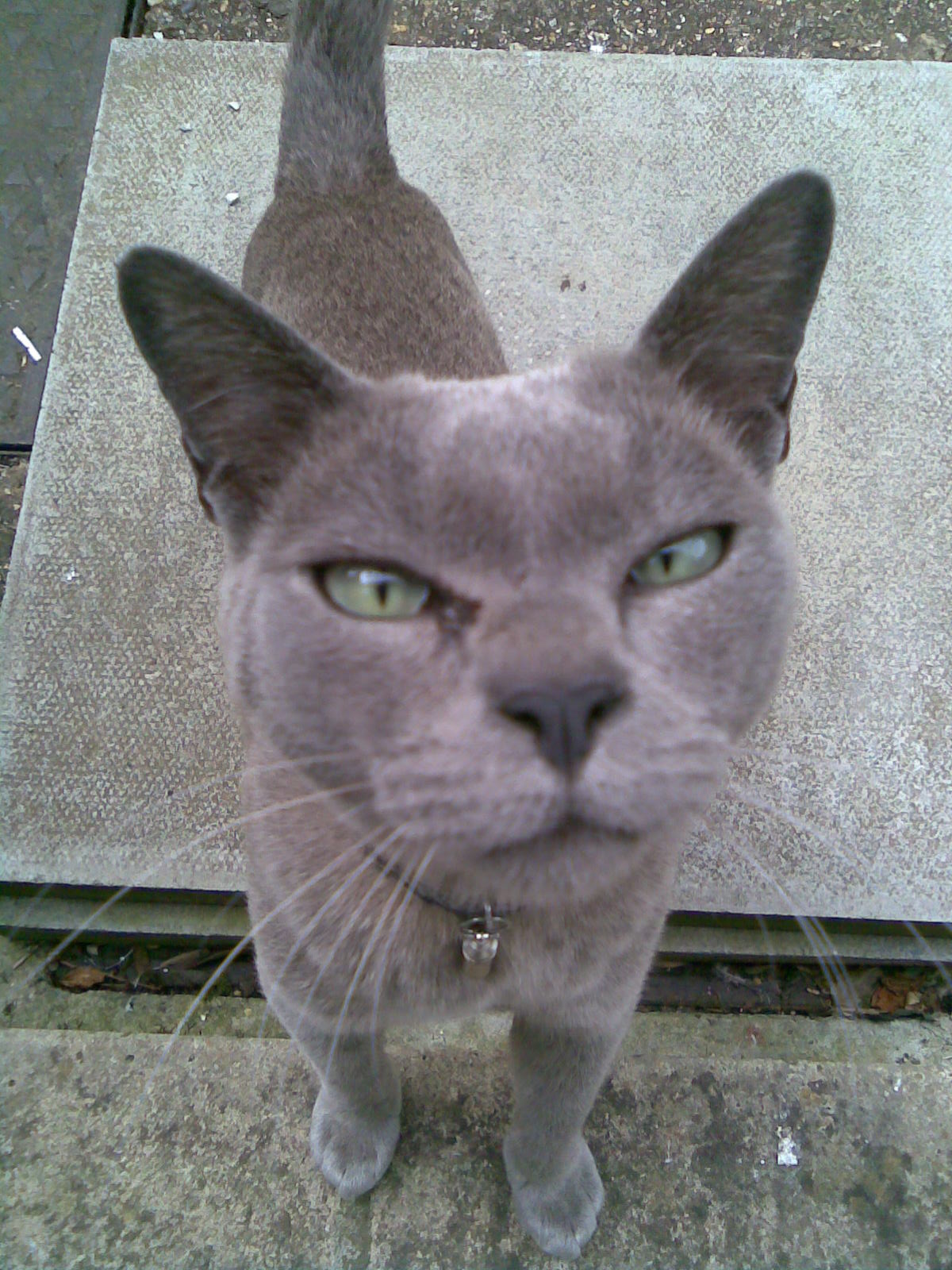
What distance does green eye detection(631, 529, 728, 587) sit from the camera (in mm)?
755

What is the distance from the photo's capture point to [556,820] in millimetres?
610

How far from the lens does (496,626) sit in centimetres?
65

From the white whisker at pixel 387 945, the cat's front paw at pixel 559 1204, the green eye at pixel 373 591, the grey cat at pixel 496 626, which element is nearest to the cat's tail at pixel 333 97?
the grey cat at pixel 496 626

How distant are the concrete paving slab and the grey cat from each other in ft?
0.96

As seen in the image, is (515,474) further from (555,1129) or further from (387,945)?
(555,1129)

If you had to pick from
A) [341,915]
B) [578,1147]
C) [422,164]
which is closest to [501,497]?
[341,915]

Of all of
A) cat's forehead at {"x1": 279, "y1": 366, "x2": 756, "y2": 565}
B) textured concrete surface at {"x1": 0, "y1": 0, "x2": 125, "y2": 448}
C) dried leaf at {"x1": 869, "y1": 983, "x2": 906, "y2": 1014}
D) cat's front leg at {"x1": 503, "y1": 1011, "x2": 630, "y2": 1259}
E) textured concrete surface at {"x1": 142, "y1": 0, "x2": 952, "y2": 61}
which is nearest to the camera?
cat's forehead at {"x1": 279, "y1": 366, "x2": 756, "y2": 565}

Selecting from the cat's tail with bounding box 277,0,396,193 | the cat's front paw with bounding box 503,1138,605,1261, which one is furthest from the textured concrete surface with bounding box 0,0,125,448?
the cat's front paw with bounding box 503,1138,605,1261

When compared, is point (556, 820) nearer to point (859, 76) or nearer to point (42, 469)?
point (42, 469)

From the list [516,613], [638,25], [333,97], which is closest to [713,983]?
[516,613]

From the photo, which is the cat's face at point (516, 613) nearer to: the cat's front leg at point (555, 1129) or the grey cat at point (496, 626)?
the grey cat at point (496, 626)

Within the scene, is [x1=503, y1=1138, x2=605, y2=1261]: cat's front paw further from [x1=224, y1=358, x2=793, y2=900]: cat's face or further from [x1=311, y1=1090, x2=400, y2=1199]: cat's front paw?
[x1=224, y1=358, x2=793, y2=900]: cat's face

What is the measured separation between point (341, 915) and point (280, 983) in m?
0.16

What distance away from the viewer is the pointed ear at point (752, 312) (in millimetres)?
805
